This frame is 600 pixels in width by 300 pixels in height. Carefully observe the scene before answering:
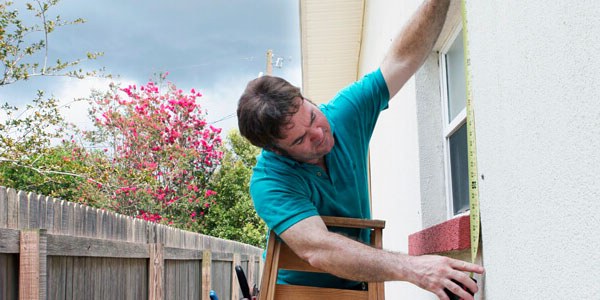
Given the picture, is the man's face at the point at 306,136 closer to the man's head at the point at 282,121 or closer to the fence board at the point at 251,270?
the man's head at the point at 282,121

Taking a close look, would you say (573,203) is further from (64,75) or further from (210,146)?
(210,146)

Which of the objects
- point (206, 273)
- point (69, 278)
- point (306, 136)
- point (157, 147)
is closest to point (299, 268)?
point (306, 136)

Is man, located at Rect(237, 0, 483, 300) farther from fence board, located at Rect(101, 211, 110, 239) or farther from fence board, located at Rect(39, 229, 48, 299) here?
fence board, located at Rect(101, 211, 110, 239)

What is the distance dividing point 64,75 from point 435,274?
5.91 m

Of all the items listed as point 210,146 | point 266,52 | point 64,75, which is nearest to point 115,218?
point 64,75

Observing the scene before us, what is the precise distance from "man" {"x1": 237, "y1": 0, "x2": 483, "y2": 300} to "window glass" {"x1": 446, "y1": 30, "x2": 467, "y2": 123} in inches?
9.0

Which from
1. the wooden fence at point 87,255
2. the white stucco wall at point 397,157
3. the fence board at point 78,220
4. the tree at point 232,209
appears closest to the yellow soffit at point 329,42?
the white stucco wall at point 397,157

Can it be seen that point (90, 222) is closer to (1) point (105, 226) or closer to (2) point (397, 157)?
(1) point (105, 226)

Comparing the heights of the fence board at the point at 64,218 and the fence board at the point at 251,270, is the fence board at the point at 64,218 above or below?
above

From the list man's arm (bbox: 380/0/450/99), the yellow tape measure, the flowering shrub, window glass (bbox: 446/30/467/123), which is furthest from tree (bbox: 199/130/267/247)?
the yellow tape measure

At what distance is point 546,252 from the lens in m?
1.36

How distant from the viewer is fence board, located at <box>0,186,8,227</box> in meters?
3.09

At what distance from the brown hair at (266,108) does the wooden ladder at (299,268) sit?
1.41 ft

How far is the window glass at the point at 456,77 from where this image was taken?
282cm
